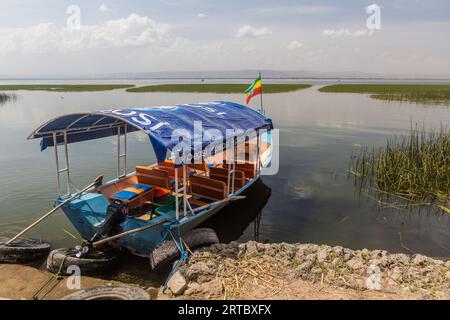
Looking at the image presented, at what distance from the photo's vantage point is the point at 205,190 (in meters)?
9.92

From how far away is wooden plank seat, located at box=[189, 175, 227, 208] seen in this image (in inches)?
377

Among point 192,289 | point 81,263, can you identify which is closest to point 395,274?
point 192,289

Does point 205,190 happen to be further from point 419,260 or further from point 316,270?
point 419,260

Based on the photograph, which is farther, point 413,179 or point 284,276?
point 413,179

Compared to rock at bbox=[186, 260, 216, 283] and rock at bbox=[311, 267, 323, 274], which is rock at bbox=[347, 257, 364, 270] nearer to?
rock at bbox=[311, 267, 323, 274]

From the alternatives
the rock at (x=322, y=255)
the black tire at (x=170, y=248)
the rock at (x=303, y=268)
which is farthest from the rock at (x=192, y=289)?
the rock at (x=322, y=255)

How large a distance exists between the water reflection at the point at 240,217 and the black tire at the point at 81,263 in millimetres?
3612

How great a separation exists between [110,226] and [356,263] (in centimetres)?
581

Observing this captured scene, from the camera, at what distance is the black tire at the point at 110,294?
6.09m

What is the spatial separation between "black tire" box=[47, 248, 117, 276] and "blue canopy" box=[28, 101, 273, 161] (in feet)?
9.76

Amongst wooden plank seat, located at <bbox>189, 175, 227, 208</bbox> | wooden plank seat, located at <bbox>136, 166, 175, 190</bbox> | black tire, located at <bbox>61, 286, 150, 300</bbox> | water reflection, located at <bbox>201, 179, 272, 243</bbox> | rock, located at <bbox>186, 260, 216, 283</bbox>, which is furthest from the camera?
water reflection, located at <bbox>201, 179, 272, 243</bbox>

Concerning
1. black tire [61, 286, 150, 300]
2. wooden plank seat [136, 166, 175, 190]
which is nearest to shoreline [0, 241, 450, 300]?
black tire [61, 286, 150, 300]

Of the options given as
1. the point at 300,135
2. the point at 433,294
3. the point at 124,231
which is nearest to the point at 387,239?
the point at 433,294
